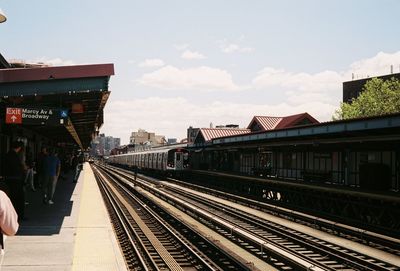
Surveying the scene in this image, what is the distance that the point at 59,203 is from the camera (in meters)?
17.0

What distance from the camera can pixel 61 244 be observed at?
370 inches

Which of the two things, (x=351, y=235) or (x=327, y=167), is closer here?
(x=351, y=235)

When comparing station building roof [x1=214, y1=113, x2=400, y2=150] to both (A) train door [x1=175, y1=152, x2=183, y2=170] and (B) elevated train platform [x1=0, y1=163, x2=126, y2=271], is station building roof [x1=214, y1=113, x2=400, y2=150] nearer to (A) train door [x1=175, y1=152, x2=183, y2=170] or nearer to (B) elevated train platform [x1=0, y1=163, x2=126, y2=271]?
(B) elevated train platform [x1=0, y1=163, x2=126, y2=271]

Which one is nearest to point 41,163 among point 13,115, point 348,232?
point 13,115

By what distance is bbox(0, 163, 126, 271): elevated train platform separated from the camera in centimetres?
782

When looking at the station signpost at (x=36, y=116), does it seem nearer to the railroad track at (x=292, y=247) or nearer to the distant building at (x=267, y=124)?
the railroad track at (x=292, y=247)

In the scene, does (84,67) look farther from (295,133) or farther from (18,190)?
(295,133)

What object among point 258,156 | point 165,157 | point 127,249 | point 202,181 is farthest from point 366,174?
point 165,157

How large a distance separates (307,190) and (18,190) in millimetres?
13463

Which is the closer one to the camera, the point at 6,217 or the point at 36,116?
the point at 6,217

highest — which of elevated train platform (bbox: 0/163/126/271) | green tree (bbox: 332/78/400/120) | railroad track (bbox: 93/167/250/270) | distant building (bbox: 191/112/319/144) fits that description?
green tree (bbox: 332/78/400/120)

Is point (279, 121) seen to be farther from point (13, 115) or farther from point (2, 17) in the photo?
point (2, 17)

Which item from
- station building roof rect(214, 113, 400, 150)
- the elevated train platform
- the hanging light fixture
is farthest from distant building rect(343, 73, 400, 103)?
the hanging light fixture

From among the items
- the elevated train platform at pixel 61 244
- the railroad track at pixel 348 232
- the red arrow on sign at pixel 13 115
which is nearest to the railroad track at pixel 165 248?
the elevated train platform at pixel 61 244
